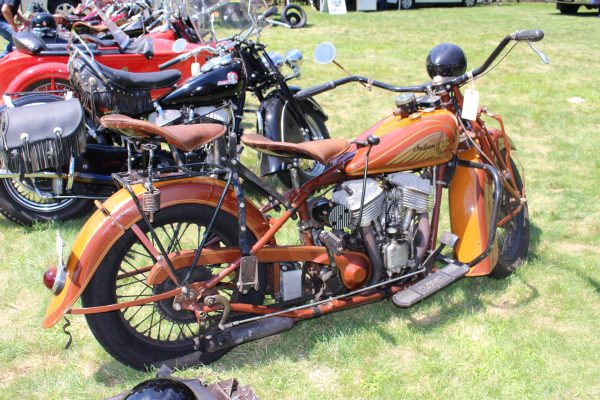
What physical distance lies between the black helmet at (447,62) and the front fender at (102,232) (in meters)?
1.54

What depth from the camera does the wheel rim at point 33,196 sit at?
469 cm

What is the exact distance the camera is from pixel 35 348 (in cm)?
346

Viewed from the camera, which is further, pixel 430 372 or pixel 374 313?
pixel 374 313

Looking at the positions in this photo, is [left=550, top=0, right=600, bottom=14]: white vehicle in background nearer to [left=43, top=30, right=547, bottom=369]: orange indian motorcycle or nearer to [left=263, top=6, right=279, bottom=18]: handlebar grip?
[left=263, top=6, right=279, bottom=18]: handlebar grip

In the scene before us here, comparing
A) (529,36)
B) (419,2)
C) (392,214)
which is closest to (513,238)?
(392,214)

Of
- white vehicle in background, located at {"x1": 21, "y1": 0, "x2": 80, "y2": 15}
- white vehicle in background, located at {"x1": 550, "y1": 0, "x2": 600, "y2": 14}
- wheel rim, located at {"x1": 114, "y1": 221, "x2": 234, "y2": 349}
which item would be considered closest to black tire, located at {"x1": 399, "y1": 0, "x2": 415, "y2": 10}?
white vehicle in background, located at {"x1": 550, "y1": 0, "x2": 600, "y2": 14}

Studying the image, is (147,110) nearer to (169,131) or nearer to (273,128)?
(273,128)

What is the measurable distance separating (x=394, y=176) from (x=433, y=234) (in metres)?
0.44

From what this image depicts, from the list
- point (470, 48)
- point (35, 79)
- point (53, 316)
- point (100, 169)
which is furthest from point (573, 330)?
point (470, 48)

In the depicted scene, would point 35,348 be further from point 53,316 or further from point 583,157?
point 583,157

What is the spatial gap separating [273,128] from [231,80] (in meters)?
0.51

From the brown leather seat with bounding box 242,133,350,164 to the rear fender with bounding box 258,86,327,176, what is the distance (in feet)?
5.83

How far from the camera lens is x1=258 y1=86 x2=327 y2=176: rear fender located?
484cm

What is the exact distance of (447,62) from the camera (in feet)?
11.5
